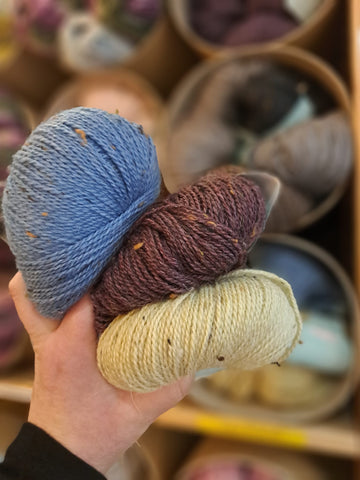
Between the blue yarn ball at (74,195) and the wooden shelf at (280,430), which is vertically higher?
the blue yarn ball at (74,195)

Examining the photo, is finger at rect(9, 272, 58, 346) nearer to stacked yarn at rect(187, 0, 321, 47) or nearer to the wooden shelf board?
the wooden shelf board

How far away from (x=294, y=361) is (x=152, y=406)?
13.7 inches

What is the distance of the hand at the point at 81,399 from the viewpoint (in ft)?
0.91

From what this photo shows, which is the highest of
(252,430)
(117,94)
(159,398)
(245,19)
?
(245,19)

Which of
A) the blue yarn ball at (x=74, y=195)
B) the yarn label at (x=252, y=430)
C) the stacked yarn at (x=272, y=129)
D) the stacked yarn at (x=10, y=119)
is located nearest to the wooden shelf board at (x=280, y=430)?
the yarn label at (x=252, y=430)

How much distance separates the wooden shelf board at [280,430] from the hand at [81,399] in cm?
30

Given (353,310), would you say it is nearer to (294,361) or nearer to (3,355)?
(294,361)

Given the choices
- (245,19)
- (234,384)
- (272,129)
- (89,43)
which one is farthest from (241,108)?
(234,384)

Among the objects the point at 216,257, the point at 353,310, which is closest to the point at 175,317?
the point at 216,257

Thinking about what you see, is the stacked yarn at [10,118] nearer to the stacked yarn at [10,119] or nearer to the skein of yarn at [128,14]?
the stacked yarn at [10,119]

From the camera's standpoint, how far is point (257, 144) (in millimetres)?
579

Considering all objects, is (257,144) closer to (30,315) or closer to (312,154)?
(312,154)

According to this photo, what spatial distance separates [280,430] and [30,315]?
46 centimetres

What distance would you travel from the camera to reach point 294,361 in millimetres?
580
